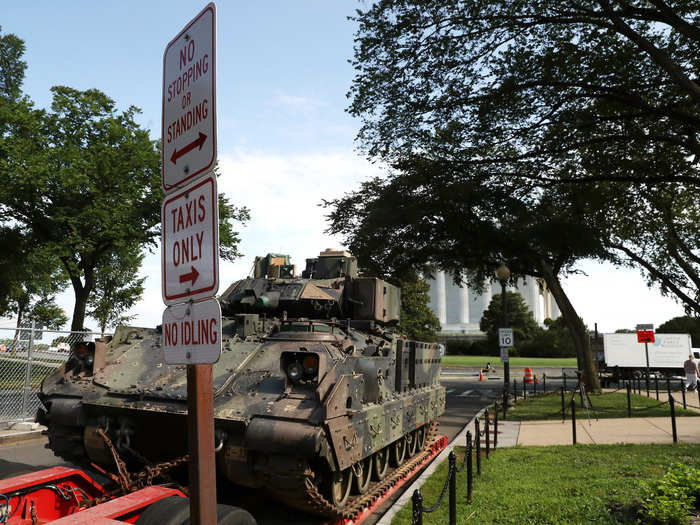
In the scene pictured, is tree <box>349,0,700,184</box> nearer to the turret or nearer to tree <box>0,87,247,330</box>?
the turret

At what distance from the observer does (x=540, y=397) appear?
72.9 ft

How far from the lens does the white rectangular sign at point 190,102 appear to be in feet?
8.55

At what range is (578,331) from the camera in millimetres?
23172

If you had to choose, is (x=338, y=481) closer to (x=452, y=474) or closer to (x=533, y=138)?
(x=452, y=474)

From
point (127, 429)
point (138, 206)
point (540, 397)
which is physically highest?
point (138, 206)

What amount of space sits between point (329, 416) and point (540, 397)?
1857cm

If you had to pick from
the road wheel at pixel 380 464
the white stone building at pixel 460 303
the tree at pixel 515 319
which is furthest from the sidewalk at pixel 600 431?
the white stone building at pixel 460 303

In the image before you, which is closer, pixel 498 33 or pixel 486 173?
pixel 498 33

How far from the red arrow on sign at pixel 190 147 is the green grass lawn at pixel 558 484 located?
16.8 ft

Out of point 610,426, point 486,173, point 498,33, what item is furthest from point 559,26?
point 610,426

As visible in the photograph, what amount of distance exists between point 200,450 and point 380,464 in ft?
19.9

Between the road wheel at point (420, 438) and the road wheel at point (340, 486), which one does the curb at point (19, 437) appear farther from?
the road wheel at point (340, 486)

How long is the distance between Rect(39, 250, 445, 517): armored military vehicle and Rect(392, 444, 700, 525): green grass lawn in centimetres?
108

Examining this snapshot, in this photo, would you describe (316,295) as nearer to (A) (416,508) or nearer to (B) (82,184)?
(A) (416,508)
